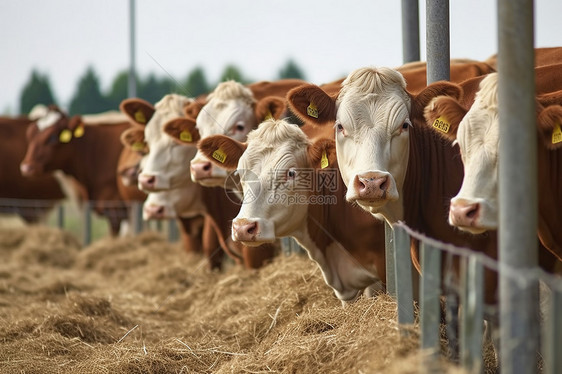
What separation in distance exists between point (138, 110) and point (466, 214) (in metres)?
5.65

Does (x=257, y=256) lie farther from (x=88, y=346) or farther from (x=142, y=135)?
(x=88, y=346)

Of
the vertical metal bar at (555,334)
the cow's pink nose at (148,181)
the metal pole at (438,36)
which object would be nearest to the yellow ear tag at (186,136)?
the cow's pink nose at (148,181)

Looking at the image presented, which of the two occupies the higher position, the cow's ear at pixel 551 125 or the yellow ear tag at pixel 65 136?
the cow's ear at pixel 551 125

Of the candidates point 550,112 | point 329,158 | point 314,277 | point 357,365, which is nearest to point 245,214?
point 329,158

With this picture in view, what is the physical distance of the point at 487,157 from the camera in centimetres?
432

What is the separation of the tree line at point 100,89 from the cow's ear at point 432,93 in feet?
131

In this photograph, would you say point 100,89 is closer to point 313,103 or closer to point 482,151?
point 313,103

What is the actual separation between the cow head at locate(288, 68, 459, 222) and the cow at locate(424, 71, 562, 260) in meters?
0.30

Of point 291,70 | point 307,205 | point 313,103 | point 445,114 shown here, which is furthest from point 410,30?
point 291,70

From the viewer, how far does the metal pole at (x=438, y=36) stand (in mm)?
5477

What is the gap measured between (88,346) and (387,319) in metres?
2.43

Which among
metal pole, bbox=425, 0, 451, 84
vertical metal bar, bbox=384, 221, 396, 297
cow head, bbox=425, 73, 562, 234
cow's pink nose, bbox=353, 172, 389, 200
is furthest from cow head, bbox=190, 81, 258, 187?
cow head, bbox=425, 73, 562, 234

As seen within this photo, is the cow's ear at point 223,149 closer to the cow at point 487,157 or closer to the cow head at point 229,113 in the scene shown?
the cow head at point 229,113

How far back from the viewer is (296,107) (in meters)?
5.54
